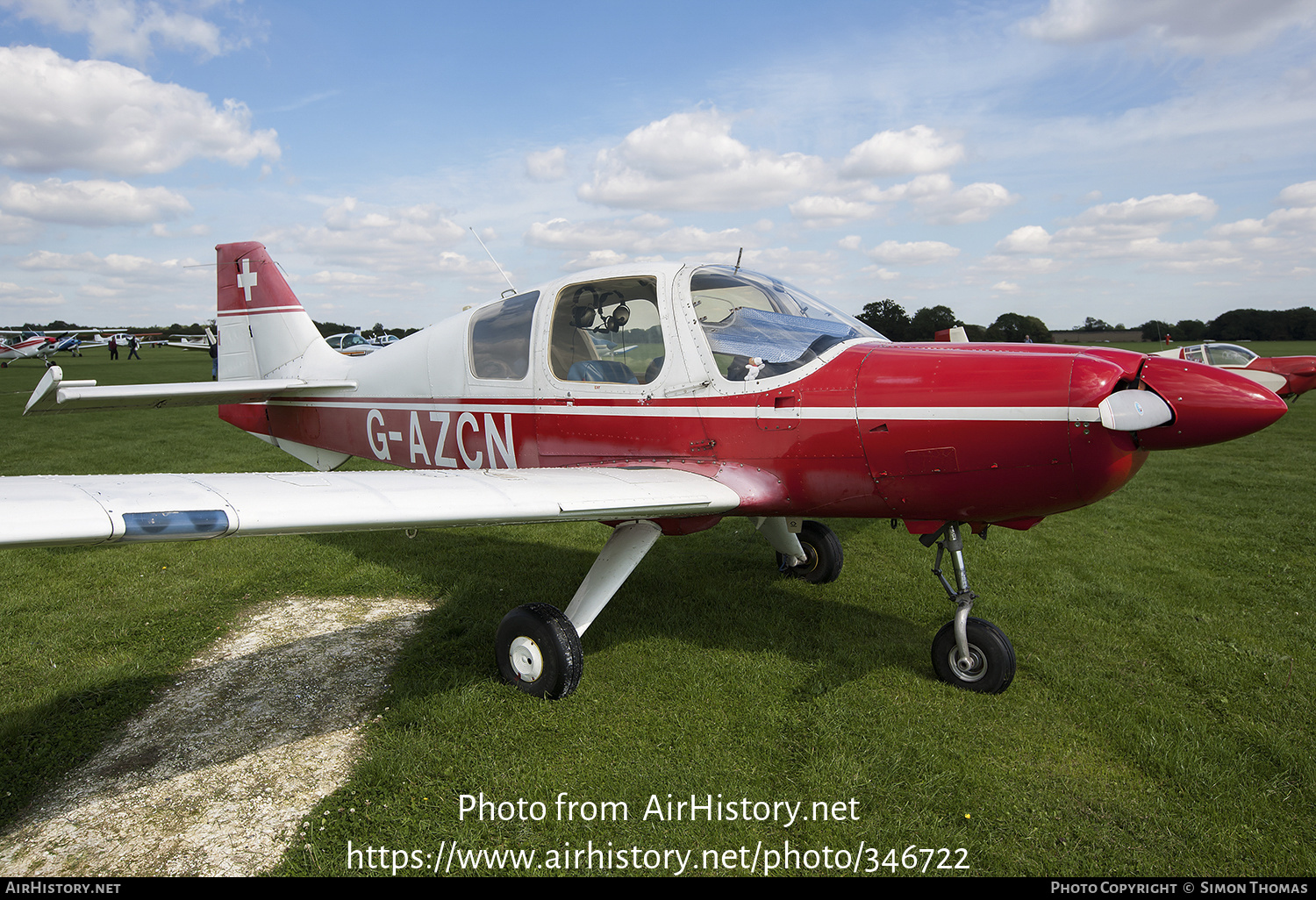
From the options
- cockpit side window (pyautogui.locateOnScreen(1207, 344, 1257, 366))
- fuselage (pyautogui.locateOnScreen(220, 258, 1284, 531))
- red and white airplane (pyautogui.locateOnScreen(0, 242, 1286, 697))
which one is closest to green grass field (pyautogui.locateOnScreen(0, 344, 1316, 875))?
red and white airplane (pyautogui.locateOnScreen(0, 242, 1286, 697))

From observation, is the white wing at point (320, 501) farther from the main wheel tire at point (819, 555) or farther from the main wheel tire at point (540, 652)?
the main wheel tire at point (819, 555)

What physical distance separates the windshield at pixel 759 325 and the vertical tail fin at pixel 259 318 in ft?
15.0

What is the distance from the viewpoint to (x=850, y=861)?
8.65 feet

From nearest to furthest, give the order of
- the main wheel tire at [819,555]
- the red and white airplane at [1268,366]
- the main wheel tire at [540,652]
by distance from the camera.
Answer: the main wheel tire at [540,652] < the main wheel tire at [819,555] < the red and white airplane at [1268,366]

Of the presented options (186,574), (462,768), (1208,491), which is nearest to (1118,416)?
(462,768)

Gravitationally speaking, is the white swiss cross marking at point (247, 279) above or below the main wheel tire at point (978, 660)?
above

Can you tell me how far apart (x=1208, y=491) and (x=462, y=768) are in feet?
32.0

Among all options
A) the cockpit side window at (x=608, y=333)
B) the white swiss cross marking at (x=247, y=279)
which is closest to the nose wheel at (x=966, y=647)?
the cockpit side window at (x=608, y=333)

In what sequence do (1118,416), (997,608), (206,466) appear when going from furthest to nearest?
(206,466), (997,608), (1118,416)

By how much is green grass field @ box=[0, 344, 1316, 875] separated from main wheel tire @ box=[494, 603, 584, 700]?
11 cm

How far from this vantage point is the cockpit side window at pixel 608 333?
4203 mm

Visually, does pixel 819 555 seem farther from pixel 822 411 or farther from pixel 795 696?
pixel 822 411

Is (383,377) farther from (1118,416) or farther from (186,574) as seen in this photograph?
(1118,416)

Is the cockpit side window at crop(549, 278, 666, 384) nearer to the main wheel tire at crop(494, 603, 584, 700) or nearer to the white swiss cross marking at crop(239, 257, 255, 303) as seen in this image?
the main wheel tire at crop(494, 603, 584, 700)
